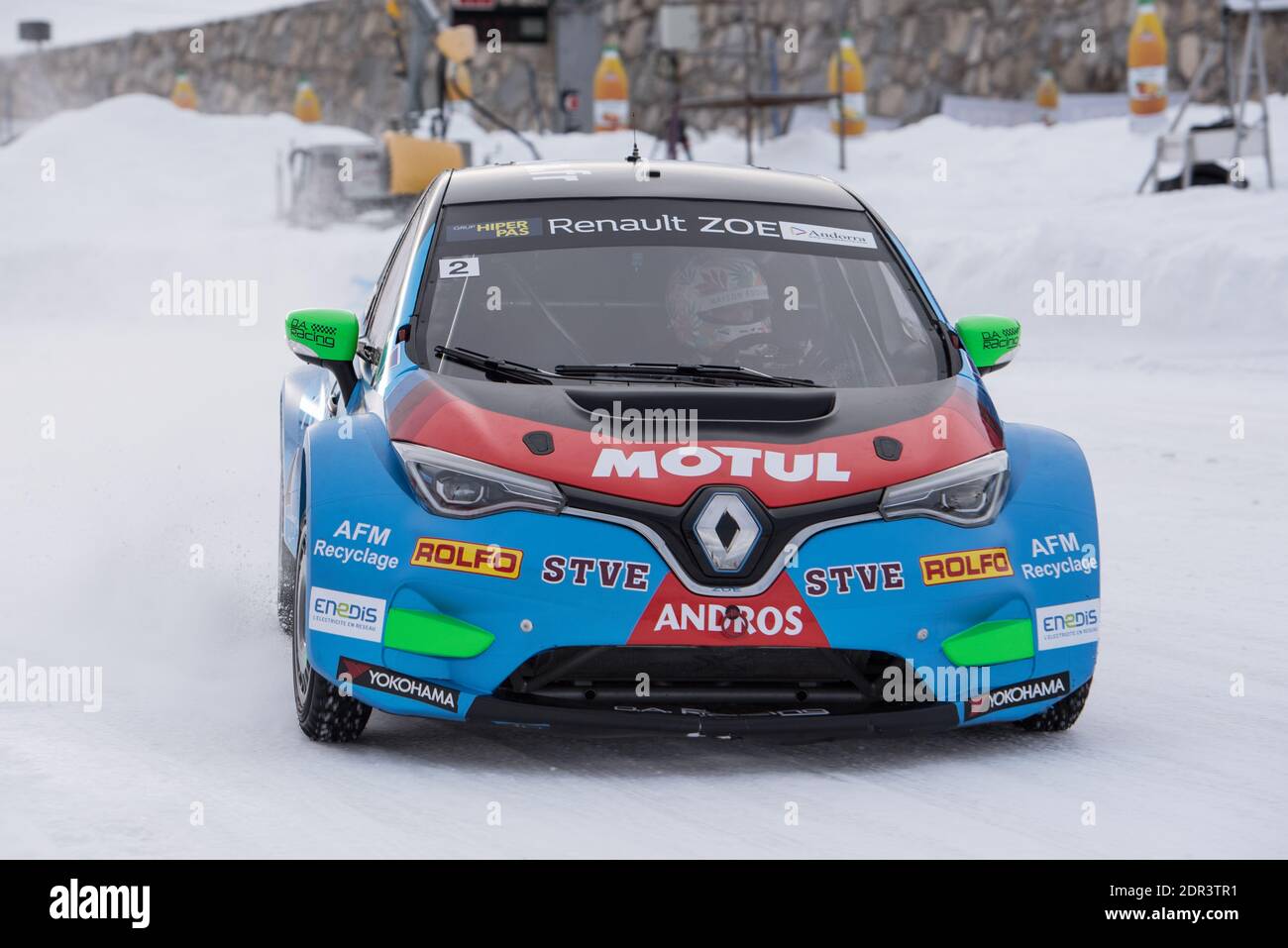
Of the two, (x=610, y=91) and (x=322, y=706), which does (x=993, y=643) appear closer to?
(x=322, y=706)

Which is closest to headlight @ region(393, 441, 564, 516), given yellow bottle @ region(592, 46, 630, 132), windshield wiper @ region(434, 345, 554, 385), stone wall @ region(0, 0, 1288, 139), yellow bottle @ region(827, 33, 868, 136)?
windshield wiper @ region(434, 345, 554, 385)

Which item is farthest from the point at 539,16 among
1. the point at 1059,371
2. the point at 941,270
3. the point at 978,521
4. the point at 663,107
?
the point at 978,521

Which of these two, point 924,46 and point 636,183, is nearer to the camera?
point 636,183

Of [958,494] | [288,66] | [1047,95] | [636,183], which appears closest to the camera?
[958,494]

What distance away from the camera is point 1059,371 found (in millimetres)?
13023

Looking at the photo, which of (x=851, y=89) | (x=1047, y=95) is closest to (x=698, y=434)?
(x=851, y=89)

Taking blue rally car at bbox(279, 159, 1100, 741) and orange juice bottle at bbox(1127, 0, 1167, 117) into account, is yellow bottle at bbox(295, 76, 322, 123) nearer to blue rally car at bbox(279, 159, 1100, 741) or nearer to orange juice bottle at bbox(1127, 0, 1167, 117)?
orange juice bottle at bbox(1127, 0, 1167, 117)

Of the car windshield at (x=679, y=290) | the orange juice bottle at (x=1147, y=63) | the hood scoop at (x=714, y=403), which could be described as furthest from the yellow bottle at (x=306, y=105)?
the hood scoop at (x=714, y=403)

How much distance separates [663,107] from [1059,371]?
22.1 meters

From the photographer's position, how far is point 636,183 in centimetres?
561

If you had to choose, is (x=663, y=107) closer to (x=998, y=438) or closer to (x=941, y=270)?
(x=941, y=270)

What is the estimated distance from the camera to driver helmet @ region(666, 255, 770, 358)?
5336 mm

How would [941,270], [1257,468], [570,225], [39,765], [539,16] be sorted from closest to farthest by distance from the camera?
1. [39,765]
2. [570,225]
3. [1257,468]
4. [941,270]
5. [539,16]

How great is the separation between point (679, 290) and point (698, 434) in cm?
106
